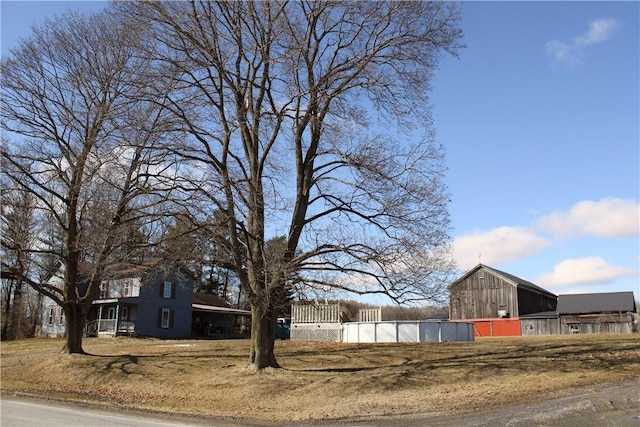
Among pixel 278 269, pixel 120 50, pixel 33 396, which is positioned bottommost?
pixel 33 396

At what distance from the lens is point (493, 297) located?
2336 inches

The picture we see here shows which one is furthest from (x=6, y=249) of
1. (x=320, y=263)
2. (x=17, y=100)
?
(x=320, y=263)

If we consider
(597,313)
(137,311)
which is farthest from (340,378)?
(597,313)

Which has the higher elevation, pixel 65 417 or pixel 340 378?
pixel 340 378

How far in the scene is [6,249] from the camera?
2434 centimetres

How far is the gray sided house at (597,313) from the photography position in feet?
171

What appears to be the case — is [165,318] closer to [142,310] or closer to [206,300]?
[142,310]

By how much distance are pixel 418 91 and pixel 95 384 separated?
1591 cm

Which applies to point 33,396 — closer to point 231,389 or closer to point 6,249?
point 231,389

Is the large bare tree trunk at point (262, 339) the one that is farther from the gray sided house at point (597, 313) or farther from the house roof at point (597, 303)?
the house roof at point (597, 303)

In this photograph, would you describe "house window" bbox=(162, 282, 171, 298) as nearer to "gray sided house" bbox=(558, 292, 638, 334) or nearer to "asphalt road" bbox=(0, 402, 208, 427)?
"asphalt road" bbox=(0, 402, 208, 427)

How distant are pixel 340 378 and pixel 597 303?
4976cm

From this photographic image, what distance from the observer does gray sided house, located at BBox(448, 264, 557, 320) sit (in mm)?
58188

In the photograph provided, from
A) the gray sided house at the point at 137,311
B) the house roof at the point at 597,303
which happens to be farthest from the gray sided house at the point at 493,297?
the gray sided house at the point at 137,311
